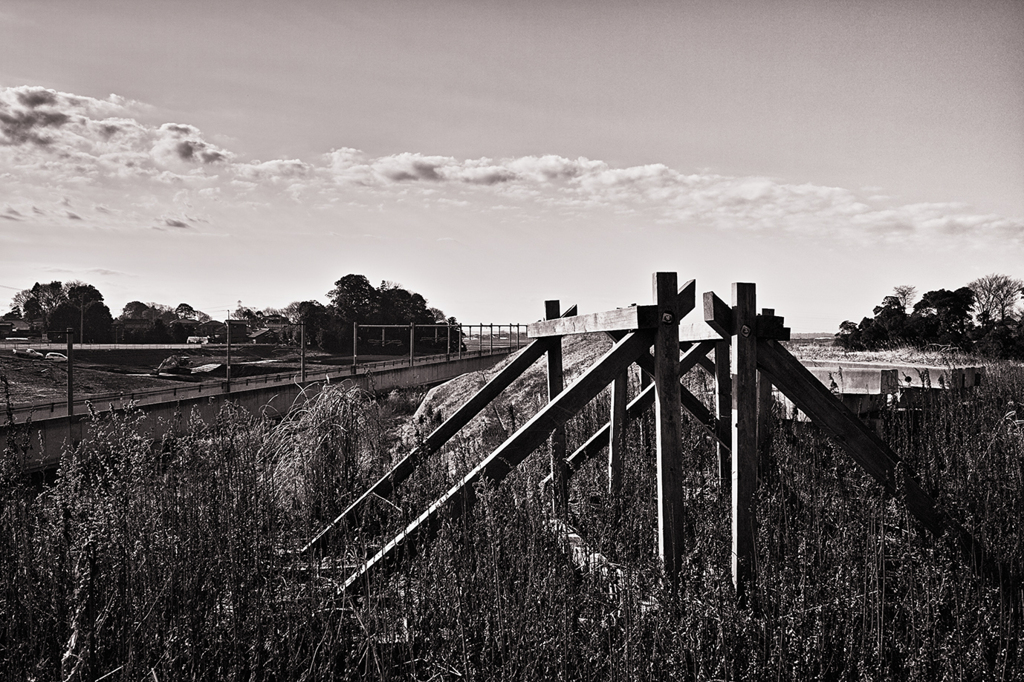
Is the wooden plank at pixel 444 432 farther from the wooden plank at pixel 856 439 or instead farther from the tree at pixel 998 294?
the tree at pixel 998 294

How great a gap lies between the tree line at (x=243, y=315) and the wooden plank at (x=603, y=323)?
3099 centimetres

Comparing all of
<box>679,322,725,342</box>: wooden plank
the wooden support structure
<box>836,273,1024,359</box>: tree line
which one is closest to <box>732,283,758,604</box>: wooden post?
the wooden support structure

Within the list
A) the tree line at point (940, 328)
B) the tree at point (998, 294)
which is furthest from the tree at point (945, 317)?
the tree at point (998, 294)

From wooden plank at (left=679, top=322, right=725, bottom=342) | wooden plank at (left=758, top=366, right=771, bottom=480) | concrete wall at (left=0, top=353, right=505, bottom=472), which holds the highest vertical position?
wooden plank at (left=679, top=322, right=725, bottom=342)

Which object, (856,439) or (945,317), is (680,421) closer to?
(856,439)

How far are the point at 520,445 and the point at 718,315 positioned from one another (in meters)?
1.28

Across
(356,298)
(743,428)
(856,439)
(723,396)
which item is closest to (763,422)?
(723,396)

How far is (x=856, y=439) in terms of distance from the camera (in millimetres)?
4258

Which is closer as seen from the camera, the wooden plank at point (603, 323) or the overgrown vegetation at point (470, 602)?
the overgrown vegetation at point (470, 602)

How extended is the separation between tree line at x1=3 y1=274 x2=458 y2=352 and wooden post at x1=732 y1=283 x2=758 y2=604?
108 feet

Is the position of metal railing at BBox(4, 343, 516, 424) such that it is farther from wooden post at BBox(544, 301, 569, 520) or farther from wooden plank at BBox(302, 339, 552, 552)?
wooden plank at BBox(302, 339, 552, 552)

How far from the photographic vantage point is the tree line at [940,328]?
2095cm

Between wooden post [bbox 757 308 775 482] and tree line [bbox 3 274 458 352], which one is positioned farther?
tree line [bbox 3 274 458 352]

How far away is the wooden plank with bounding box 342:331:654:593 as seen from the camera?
367 cm
